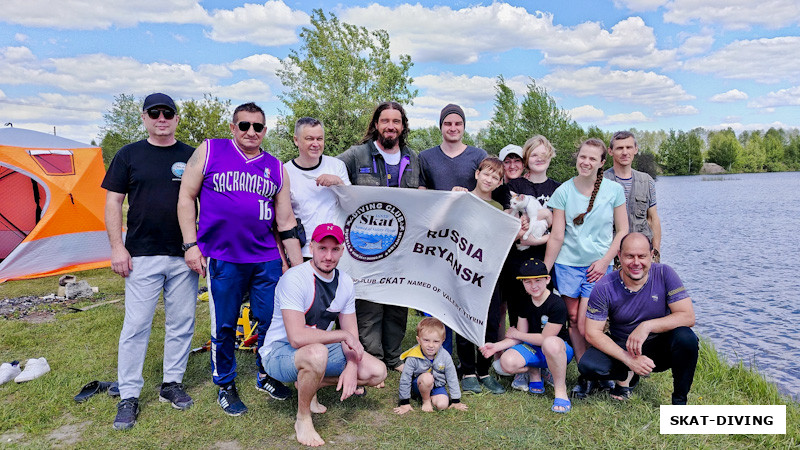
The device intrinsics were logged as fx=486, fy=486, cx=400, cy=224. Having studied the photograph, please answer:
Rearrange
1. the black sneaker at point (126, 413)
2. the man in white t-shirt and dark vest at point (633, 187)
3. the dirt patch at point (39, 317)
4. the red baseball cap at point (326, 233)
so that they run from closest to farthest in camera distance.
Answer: the red baseball cap at point (326, 233), the black sneaker at point (126, 413), the man in white t-shirt and dark vest at point (633, 187), the dirt patch at point (39, 317)

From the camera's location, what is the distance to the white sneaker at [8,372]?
4.61 metres

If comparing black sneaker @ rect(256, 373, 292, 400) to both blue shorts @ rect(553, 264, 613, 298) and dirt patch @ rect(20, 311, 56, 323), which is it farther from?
dirt patch @ rect(20, 311, 56, 323)

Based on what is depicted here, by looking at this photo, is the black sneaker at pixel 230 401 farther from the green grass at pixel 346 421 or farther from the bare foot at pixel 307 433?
the bare foot at pixel 307 433

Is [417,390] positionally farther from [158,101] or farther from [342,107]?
[342,107]

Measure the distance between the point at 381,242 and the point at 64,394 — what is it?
10.3 ft

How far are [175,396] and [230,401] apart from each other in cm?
50

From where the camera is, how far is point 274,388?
4.15 meters

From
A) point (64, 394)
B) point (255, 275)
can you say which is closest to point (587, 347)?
point (255, 275)

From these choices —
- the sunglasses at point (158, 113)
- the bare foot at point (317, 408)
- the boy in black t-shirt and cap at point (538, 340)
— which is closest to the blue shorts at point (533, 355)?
the boy in black t-shirt and cap at point (538, 340)

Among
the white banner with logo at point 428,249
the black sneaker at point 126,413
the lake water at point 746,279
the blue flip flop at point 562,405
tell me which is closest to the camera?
the black sneaker at point 126,413

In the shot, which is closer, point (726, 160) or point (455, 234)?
point (455, 234)

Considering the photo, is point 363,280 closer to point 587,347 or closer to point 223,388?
point 223,388

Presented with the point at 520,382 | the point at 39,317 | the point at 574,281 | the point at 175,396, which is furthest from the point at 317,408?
the point at 39,317

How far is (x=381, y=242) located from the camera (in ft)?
15.0
